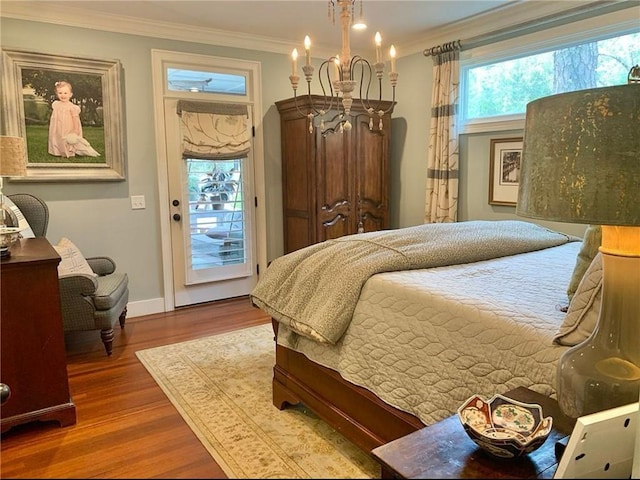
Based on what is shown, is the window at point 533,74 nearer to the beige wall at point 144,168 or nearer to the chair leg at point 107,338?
the beige wall at point 144,168

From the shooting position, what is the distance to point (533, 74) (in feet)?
13.1

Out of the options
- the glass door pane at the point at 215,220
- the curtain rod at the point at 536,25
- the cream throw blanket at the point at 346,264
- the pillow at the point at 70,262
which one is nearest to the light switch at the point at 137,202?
the glass door pane at the point at 215,220

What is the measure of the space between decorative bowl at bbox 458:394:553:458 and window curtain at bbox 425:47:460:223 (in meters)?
3.44

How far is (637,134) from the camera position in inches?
36.0

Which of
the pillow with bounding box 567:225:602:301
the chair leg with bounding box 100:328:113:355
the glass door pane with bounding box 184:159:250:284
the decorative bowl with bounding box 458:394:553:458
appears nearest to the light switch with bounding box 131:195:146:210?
the glass door pane with bounding box 184:159:250:284

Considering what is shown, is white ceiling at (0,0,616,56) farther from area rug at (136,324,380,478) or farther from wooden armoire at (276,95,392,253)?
area rug at (136,324,380,478)

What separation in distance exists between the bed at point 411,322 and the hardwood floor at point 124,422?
72 centimetres

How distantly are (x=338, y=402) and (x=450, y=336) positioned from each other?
742 millimetres

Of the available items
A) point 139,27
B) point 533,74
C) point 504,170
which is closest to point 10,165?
point 139,27

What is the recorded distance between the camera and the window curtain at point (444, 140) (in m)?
4.45

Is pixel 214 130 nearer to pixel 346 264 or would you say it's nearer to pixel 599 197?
pixel 346 264

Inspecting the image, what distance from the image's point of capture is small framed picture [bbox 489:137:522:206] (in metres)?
4.04

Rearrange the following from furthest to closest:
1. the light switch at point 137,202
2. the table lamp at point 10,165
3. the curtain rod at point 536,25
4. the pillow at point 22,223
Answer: the light switch at point 137,202, the curtain rod at point 536,25, the pillow at point 22,223, the table lamp at point 10,165

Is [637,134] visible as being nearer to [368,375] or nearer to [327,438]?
[368,375]
